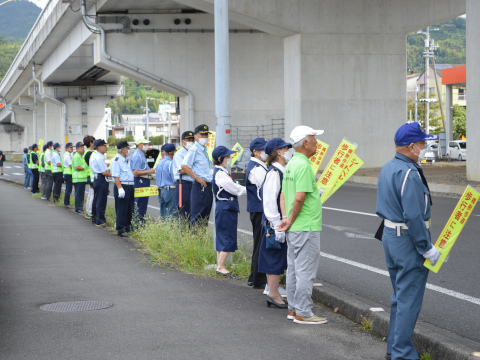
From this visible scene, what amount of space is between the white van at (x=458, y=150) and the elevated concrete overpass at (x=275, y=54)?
1409 cm

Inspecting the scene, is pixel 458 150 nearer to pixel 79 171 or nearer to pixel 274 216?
pixel 79 171

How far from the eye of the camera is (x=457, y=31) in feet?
632

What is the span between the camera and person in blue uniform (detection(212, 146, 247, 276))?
354 inches

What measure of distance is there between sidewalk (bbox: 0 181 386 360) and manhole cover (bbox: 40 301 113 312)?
124 millimetres

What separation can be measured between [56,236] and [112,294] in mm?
6187

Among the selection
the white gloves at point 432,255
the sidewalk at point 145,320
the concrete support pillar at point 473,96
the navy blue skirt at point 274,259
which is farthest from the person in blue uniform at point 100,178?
the concrete support pillar at point 473,96

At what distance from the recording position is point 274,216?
23.4 feet

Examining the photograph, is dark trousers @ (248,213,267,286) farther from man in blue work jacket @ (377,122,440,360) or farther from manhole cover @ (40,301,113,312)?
man in blue work jacket @ (377,122,440,360)

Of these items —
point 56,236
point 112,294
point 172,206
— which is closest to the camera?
point 112,294

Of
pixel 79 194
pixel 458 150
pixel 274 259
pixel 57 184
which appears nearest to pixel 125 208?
pixel 79 194

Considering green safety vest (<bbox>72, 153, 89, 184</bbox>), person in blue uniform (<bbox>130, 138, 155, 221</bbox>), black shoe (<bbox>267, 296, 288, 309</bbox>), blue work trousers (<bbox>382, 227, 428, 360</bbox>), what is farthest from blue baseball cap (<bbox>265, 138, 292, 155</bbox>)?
green safety vest (<bbox>72, 153, 89, 184</bbox>)

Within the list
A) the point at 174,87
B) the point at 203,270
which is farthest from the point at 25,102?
the point at 203,270

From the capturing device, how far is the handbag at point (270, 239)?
290 inches

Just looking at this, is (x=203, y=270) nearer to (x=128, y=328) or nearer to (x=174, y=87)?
(x=128, y=328)
